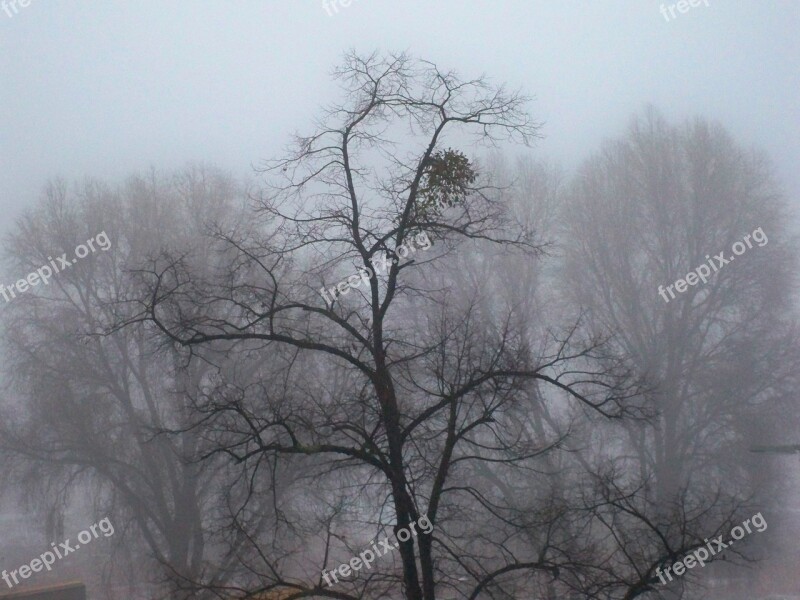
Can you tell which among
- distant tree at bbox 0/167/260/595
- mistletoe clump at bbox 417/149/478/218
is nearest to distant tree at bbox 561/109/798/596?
distant tree at bbox 0/167/260/595

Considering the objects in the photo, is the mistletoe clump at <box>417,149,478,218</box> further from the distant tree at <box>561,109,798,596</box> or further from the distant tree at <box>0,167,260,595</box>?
the distant tree at <box>561,109,798,596</box>

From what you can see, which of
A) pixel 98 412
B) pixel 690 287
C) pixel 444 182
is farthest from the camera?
pixel 690 287

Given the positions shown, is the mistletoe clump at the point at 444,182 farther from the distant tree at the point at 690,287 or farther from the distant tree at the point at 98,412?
the distant tree at the point at 690,287

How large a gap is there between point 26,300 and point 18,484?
4.52 metres

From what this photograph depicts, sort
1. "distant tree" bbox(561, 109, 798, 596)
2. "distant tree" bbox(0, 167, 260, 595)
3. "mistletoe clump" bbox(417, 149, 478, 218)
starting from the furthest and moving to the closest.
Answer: "distant tree" bbox(561, 109, 798, 596)
"distant tree" bbox(0, 167, 260, 595)
"mistletoe clump" bbox(417, 149, 478, 218)

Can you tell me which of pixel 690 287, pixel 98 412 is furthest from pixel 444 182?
pixel 690 287

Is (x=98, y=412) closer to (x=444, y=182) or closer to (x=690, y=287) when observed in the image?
(x=444, y=182)

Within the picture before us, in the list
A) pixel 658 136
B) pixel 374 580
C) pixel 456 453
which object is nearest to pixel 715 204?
pixel 658 136

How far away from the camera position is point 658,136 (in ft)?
92.4

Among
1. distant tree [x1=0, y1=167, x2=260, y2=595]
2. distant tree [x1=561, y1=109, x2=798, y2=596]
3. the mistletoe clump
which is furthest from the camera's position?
distant tree [x1=561, y1=109, x2=798, y2=596]

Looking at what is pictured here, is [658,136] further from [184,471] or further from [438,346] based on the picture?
[438,346]

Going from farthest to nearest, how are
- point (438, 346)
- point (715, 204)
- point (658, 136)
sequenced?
point (658, 136) < point (715, 204) < point (438, 346)

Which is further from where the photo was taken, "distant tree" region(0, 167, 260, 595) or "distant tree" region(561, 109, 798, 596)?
"distant tree" region(561, 109, 798, 596)

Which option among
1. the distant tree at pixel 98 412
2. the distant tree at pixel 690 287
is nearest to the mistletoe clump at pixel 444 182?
the distant tree at pixel 98 412
